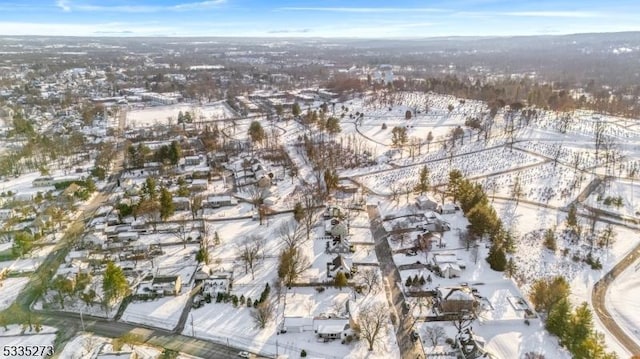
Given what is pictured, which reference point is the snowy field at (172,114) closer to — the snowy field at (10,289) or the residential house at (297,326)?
the snowy field at (10,289)

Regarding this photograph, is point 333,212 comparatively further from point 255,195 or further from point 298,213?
point 255,195

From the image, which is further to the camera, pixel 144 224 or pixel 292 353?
pixel 144 224

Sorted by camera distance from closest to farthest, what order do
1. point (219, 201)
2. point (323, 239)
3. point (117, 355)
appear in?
point (117, 355), point (323, 239), point (219, 201)

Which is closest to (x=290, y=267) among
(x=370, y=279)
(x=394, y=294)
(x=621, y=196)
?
(x=370, y=279)

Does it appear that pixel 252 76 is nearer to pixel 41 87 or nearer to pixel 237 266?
pixel 41 87

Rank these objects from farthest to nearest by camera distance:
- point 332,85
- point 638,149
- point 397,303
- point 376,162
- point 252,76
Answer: point 252,76 → point 332,85 → point 638,149 → point 376,162 → point 397,303

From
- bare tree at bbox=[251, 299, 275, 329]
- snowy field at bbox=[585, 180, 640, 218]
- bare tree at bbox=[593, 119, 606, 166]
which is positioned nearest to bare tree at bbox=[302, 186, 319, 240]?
bare tree at bbox=[251, 299, 275, 329]

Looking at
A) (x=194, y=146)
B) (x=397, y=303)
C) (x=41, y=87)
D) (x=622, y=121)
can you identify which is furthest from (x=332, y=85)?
(x=397, y=303)

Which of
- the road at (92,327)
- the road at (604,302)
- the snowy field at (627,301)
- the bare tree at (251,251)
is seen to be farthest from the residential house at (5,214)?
the snowy field at (627,301)
